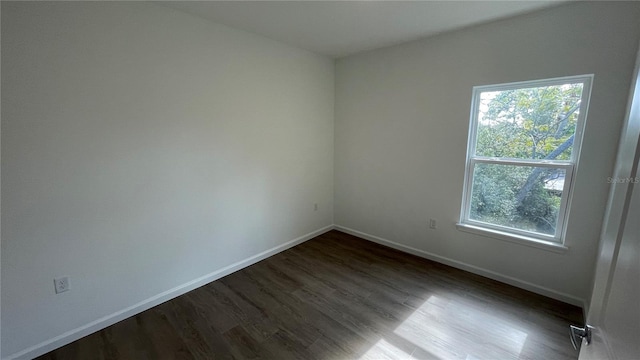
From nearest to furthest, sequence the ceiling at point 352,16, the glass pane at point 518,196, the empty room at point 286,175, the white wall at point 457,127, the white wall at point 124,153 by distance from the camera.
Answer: the white wall at point 124,153 → the empty room at point 286,175 → the white wall at point 457,127 → the ceiling at point 352,16 → the glass pane at point 518,196

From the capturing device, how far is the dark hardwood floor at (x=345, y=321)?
5.83 ft

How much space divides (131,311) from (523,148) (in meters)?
3.81

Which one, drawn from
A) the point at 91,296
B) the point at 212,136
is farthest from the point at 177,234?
the point at 212,136

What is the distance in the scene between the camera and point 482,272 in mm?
2693

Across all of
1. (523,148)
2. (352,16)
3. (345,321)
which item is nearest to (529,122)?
(523,148)

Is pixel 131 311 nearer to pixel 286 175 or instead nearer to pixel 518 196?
pixel 286 175

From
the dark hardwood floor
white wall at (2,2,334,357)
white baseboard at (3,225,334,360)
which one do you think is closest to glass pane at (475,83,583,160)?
the dark hardwood floor

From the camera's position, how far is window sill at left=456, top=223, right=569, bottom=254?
7.39 feet

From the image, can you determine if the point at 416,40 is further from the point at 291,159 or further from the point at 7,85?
the point at 7,85

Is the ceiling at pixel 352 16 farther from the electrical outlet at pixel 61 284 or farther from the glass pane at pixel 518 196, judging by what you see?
the electrical outlet at pixel 61 284

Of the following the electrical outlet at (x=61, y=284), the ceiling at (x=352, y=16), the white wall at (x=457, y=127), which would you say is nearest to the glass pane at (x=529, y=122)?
the white wall at (x=457, y=127)

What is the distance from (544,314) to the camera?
211 centimetres

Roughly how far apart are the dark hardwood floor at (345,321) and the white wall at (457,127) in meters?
0.35

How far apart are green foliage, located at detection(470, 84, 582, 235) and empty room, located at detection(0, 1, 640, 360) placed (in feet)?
0.06
